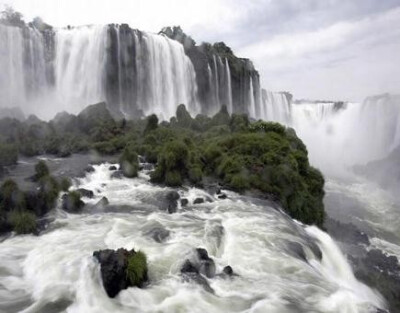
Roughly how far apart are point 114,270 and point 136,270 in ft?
2.13

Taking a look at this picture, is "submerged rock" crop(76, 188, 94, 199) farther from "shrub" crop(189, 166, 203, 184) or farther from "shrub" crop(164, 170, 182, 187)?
"shrub" crop(189, 166, 203, 184)

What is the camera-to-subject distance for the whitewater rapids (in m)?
12.1

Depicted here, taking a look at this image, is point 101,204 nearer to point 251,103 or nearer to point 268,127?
point 268,127

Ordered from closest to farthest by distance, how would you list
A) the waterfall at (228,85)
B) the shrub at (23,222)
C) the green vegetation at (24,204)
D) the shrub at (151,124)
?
1. the shrub at (23,222)
2. the green vegetation at (24,204)
3. the shrub at (151,124)
4. the waterfall at (228,85)

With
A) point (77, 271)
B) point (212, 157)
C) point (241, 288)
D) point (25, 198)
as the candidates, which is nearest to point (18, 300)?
point (77, 271)

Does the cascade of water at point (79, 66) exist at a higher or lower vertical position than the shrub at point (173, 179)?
higher

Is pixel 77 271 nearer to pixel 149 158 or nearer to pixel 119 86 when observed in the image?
pixel 149 158

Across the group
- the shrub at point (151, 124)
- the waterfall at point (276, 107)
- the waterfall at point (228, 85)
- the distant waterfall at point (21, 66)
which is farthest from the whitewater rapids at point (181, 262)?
the waterfall at point (276, 107)

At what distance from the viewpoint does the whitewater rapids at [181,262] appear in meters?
12.1

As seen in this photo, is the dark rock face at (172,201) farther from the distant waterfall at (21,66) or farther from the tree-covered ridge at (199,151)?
the distant waterfall at (21,66)

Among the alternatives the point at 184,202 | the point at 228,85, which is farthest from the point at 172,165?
the point at 228,85

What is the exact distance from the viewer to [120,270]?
1276 cm

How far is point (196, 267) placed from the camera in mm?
13727

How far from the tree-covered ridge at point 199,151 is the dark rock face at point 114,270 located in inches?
465
